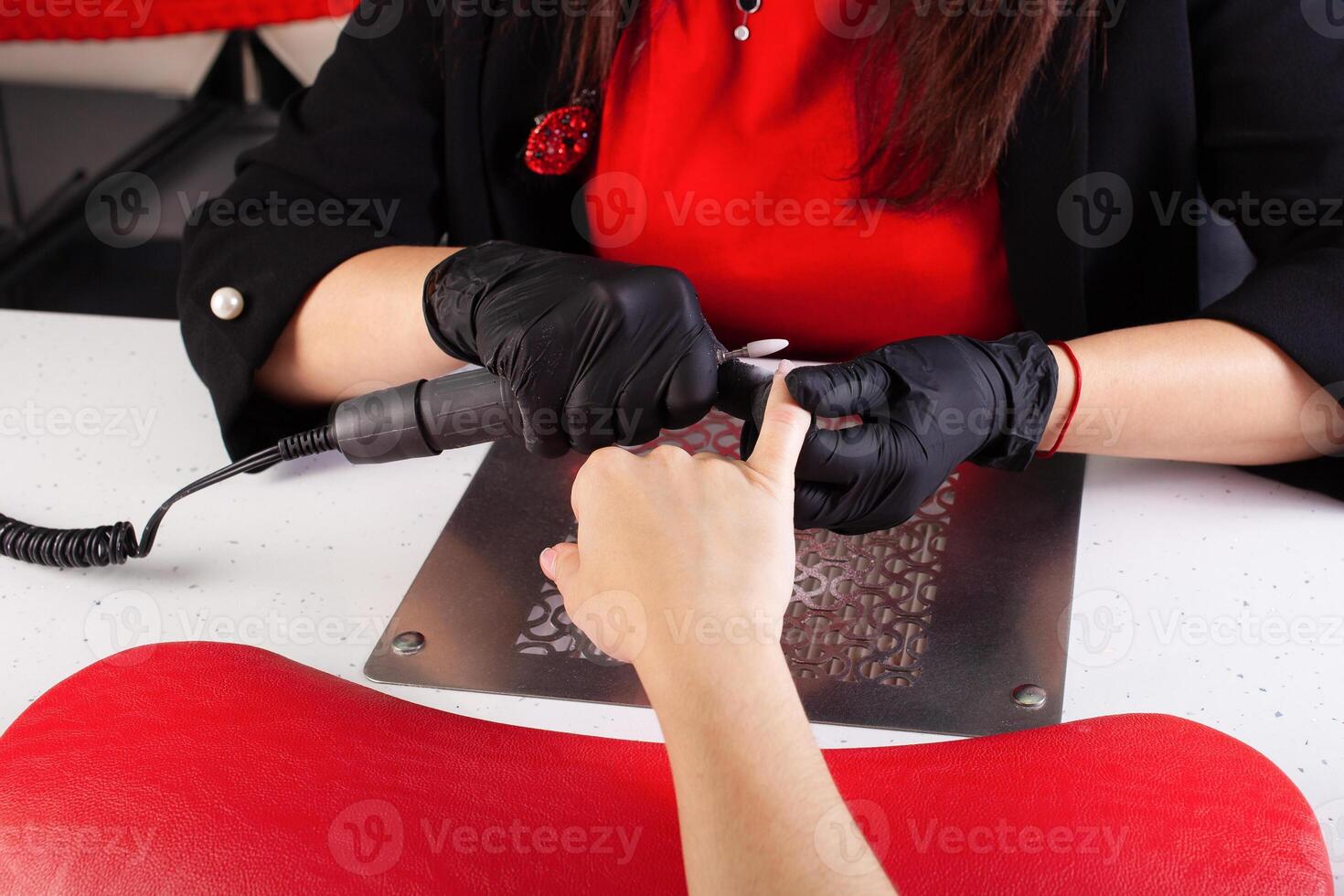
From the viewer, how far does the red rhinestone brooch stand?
1.16 metres

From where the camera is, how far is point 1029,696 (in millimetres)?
740

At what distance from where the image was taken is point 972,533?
90 centimetres

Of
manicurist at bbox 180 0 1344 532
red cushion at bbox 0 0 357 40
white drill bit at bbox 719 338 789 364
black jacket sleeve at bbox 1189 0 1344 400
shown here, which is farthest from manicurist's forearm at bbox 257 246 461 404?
red cushion at bbox 0 0 357 40

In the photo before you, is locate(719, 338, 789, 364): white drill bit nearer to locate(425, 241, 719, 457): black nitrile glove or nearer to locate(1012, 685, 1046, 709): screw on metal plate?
locate(425, 241, 719, 457): black nitrile glove

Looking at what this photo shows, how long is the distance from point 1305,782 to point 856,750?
27cm

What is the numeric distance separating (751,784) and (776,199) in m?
0.71

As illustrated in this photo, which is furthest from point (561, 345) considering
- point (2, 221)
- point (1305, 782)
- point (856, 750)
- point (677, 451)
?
point (2, 221)

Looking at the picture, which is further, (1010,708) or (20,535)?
(20,535)

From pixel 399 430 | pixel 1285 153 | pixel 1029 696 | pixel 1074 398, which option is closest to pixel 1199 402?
pixel 1074 398

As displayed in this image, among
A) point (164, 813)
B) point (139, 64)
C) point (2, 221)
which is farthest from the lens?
point (2, 221)

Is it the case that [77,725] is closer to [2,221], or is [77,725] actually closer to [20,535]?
[20,535]

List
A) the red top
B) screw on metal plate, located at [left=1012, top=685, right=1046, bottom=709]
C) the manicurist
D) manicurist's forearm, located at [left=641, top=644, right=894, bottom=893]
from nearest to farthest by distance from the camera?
manicurist's forearm, located at [left=641, top=644, right=894, bottom=893] → screw on metal plate, located at [left=1012, top=685, right=1046, bottom=709] → the manicurist → the red top

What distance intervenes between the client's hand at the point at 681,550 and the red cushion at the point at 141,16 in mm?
1863

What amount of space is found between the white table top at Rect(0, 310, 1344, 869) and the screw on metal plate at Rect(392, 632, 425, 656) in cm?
2
